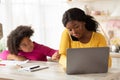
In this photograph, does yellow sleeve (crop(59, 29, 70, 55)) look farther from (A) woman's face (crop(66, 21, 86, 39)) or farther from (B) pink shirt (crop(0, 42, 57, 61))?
(B) pink shirt (crop(0, 42, 57, 61))

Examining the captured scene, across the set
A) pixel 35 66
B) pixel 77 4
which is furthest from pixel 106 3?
pixel 35 66

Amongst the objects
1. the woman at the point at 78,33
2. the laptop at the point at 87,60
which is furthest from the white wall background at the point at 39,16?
the laptop at the point at 87,60

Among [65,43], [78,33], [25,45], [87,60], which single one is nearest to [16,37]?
[25,45]

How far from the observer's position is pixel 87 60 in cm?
197

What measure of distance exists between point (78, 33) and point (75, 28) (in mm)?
59

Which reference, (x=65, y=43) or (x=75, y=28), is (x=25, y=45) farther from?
(x=75, y=28)

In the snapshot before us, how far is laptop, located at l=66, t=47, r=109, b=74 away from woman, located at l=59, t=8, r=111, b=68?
0.27 metres

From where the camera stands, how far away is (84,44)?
2.41 meters

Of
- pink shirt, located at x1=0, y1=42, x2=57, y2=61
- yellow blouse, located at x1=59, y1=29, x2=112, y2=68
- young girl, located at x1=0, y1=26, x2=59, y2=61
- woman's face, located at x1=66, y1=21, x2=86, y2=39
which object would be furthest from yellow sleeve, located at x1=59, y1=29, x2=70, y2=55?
pink shirt, located at x1=0, y1=42, x2=57, y2=61

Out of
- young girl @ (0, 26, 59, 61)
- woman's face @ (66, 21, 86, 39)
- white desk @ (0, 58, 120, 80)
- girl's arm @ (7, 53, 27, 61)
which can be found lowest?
white desk @ (0, 58, 120, 80)

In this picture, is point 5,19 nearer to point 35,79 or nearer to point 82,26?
point 82,26

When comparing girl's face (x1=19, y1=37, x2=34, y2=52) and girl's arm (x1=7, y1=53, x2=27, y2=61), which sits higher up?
girl's face (x1=19, y1=37, x2=34, y2=52)

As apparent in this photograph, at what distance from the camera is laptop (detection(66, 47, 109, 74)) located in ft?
6.41

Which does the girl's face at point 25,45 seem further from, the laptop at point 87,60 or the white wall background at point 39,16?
the white wall background at point 39,16
